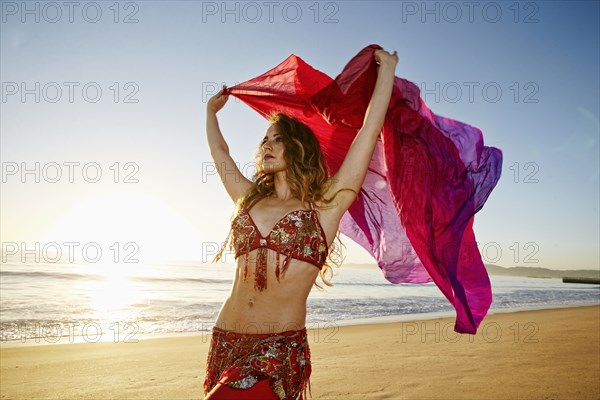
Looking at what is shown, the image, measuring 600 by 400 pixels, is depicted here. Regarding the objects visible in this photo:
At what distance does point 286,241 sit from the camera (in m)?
2.70

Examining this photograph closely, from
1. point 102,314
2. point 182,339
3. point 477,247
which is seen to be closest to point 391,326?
point 182,339

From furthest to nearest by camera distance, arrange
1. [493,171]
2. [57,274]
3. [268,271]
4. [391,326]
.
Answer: [57,274] → [391,326] → [493,171] → [268,271]

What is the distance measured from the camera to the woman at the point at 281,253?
2441 mm

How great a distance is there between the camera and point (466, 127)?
3693 millimetres

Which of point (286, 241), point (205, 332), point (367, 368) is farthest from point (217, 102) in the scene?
point (205, 332)

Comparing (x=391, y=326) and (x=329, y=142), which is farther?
(x=391, y=326)

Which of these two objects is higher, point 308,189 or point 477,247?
point 308,189

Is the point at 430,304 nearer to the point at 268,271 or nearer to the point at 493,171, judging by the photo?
the point at 493,171

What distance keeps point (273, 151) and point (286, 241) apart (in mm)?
717

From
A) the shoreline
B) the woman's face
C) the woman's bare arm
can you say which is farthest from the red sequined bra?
the shoreline

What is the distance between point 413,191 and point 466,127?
63 centimetres

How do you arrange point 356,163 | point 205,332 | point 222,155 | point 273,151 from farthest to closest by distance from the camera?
1. point 205,332
2. point 222,155
3. point 273,151
4. point 356,163

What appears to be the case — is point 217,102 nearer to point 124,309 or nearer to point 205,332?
point 205,332

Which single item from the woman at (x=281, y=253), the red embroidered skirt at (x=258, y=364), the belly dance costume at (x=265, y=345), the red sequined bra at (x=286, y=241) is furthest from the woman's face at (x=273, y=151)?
the red embroidered skirt at (x=258, y=364)
